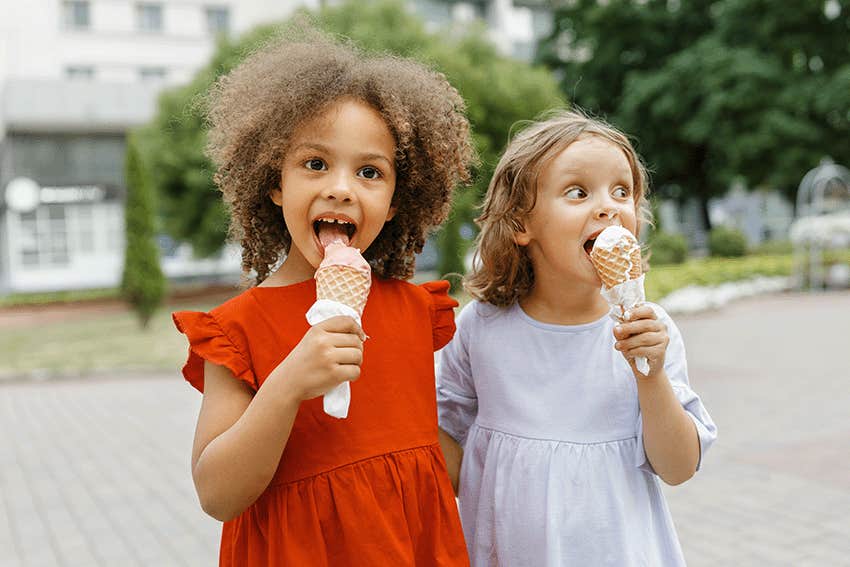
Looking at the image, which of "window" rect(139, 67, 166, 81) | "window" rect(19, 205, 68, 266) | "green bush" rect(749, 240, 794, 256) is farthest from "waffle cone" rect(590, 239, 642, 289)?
"window" rect(139, 67, 166, 81)

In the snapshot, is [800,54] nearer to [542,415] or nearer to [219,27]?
[219,27]

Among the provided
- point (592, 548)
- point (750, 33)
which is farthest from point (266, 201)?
point (750, 33)

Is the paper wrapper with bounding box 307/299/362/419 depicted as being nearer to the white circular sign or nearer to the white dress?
the white dress

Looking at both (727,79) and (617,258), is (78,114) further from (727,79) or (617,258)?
(617,258)

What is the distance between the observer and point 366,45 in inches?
335

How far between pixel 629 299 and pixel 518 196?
1.46ft

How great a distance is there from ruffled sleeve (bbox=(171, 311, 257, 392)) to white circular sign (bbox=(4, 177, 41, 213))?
2983 centimetres

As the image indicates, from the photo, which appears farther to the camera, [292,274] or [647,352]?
[292,274]

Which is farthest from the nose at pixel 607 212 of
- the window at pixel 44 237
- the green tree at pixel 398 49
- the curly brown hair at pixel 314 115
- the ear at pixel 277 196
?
the window at pixel 44 237

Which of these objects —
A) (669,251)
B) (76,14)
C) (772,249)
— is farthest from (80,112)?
(772,249)

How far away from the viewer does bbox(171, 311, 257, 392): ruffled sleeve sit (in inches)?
55.2

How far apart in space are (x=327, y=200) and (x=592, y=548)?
886mm

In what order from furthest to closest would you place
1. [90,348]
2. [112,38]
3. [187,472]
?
[112,38]
[90,348]
[187,472]

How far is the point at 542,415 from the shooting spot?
1.70m
